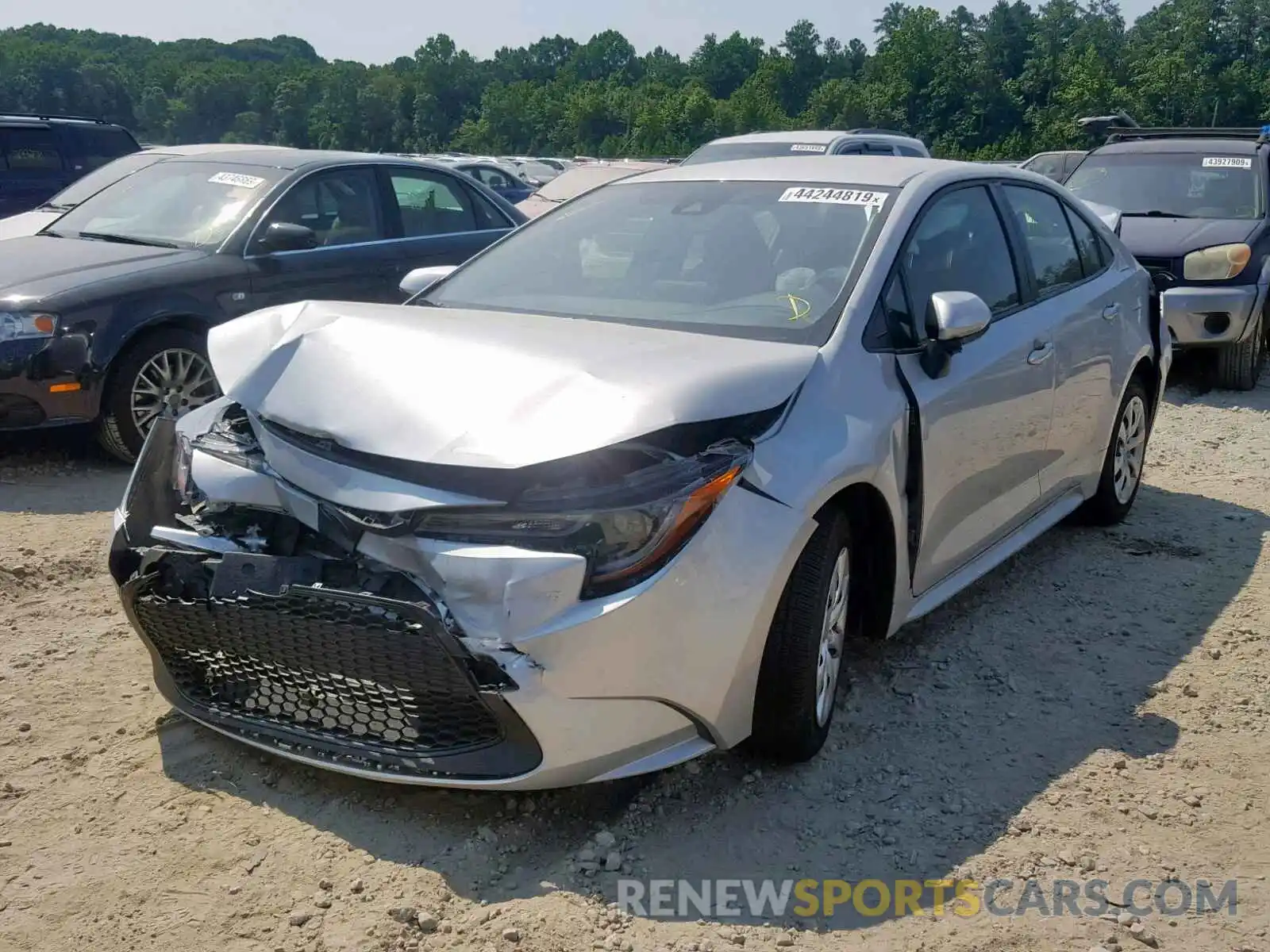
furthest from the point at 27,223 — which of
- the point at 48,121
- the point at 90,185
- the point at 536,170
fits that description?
the point at 536,170

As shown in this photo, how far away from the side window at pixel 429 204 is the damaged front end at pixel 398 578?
4778 mm

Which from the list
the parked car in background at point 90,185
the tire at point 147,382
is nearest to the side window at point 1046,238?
the tire at point 147,382

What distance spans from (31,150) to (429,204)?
6466mm

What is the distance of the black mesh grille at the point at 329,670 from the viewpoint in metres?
2.85

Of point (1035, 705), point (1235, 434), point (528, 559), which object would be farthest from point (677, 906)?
point (1235, 434)

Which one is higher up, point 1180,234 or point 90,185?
point 90,185

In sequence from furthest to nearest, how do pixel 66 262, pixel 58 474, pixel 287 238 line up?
1. pixel 287 238
2. pixel 66 262
3. pixel 58 474

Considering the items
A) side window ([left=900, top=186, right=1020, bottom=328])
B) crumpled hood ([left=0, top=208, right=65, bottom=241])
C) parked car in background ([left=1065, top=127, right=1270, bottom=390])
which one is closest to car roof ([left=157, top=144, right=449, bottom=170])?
crumpled hood ([left=0, top=208, right=65, bottom=241])

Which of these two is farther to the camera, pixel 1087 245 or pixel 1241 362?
pixel 1241 362

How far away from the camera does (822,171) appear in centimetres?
436

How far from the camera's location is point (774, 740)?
3305mm

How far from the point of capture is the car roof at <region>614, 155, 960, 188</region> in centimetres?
426

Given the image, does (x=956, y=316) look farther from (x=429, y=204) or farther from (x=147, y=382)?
(x=429, y=204)

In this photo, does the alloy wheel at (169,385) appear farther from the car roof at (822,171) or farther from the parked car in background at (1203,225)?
the parked car in background at (1203,225)
